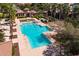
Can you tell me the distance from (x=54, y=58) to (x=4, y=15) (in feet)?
2.67

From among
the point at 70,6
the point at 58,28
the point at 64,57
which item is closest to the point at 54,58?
the point at 64,57

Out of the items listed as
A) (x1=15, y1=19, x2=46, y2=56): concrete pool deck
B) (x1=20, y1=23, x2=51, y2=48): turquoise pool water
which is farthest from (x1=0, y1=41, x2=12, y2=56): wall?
(x1=20, y1=23, x2=51, y2=48): turquoise pool water

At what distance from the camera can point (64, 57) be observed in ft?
12.0

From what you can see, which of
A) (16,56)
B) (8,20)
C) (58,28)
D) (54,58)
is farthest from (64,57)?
(8,20)

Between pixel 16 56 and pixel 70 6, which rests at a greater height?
pixel 70 6

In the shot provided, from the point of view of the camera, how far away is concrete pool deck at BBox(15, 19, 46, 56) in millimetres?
3656

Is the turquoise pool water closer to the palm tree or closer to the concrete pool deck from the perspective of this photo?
the concrete pool deck

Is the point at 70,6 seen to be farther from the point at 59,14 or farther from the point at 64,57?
the point at 64,57

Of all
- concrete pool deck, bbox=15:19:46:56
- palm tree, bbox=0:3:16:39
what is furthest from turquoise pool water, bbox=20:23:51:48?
palm tree, bbox=0:3:16:39

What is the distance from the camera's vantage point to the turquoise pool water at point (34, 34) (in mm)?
3680

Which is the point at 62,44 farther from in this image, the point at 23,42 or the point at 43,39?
the point at 23,42

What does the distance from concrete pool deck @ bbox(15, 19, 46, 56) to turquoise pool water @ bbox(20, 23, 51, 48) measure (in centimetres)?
4

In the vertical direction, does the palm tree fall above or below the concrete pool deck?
above

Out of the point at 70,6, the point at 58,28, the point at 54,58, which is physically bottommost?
the point at 54,58
